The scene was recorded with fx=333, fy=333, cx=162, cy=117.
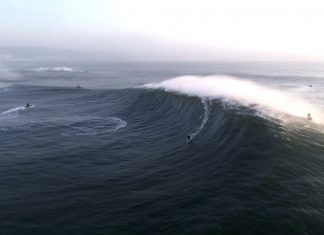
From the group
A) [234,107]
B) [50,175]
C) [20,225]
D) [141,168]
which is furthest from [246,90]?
[20,225]

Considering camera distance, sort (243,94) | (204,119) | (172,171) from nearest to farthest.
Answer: (172,171), (204,119), (243,94)

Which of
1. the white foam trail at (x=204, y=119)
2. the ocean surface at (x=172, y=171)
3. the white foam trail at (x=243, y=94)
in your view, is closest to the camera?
the ocean surface at (x=172, y=171)

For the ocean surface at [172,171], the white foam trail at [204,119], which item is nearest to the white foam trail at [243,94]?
the ocean surface at [172,171]

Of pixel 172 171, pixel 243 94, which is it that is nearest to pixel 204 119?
pixel 243 94

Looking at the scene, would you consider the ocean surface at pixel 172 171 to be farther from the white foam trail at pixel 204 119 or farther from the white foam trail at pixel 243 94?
the white foam trail at pixel 243 94

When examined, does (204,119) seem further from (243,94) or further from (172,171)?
(172,171)

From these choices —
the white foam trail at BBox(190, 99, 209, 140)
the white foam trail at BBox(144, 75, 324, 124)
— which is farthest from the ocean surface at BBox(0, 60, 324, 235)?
the white foam trail at BBox(144, 75, 324, 124)

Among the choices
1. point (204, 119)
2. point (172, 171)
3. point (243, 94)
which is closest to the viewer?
point (172, 171)
